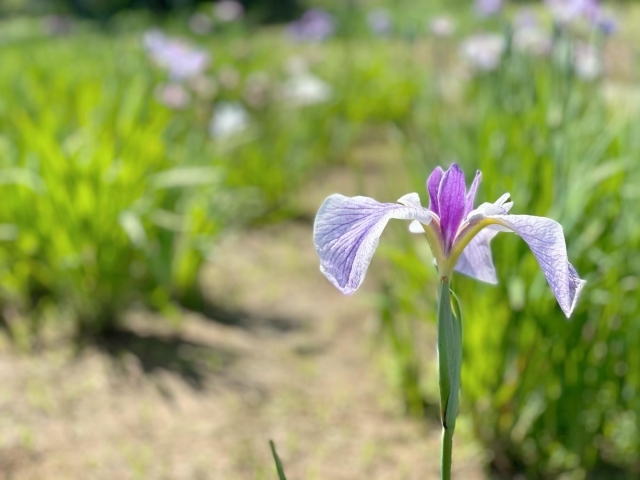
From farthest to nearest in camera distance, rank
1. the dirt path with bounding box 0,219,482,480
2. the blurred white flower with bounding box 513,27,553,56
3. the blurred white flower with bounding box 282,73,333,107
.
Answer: the blurred white flower with bounding box 282,73,333,107, the blurred white flower with bounding box 513,27,553,56, the dirt path with bounding box 0,219,482,480

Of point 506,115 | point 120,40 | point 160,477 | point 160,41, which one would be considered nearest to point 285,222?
point 160,41

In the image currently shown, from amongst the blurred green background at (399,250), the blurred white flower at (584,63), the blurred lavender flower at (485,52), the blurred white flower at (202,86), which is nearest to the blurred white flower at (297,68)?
the blurred white flower at (202,86)

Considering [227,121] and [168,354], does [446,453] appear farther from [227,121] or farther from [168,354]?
[227,121]

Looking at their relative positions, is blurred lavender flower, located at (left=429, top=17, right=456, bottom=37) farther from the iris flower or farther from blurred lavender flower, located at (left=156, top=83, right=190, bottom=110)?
the iris flower

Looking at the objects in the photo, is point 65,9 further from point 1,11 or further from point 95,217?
point 95,217

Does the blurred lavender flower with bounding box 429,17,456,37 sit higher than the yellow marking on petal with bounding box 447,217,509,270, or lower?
higher

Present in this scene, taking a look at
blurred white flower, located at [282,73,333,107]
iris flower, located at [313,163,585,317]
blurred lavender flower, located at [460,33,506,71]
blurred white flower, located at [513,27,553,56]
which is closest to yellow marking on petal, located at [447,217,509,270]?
iris flower, located at [313,163,585,317]

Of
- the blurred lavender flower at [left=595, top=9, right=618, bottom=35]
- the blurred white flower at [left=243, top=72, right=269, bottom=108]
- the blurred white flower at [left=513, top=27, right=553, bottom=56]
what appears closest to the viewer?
the blurred lavender flower at [left=595, top=9, right=618, bottom=35]
